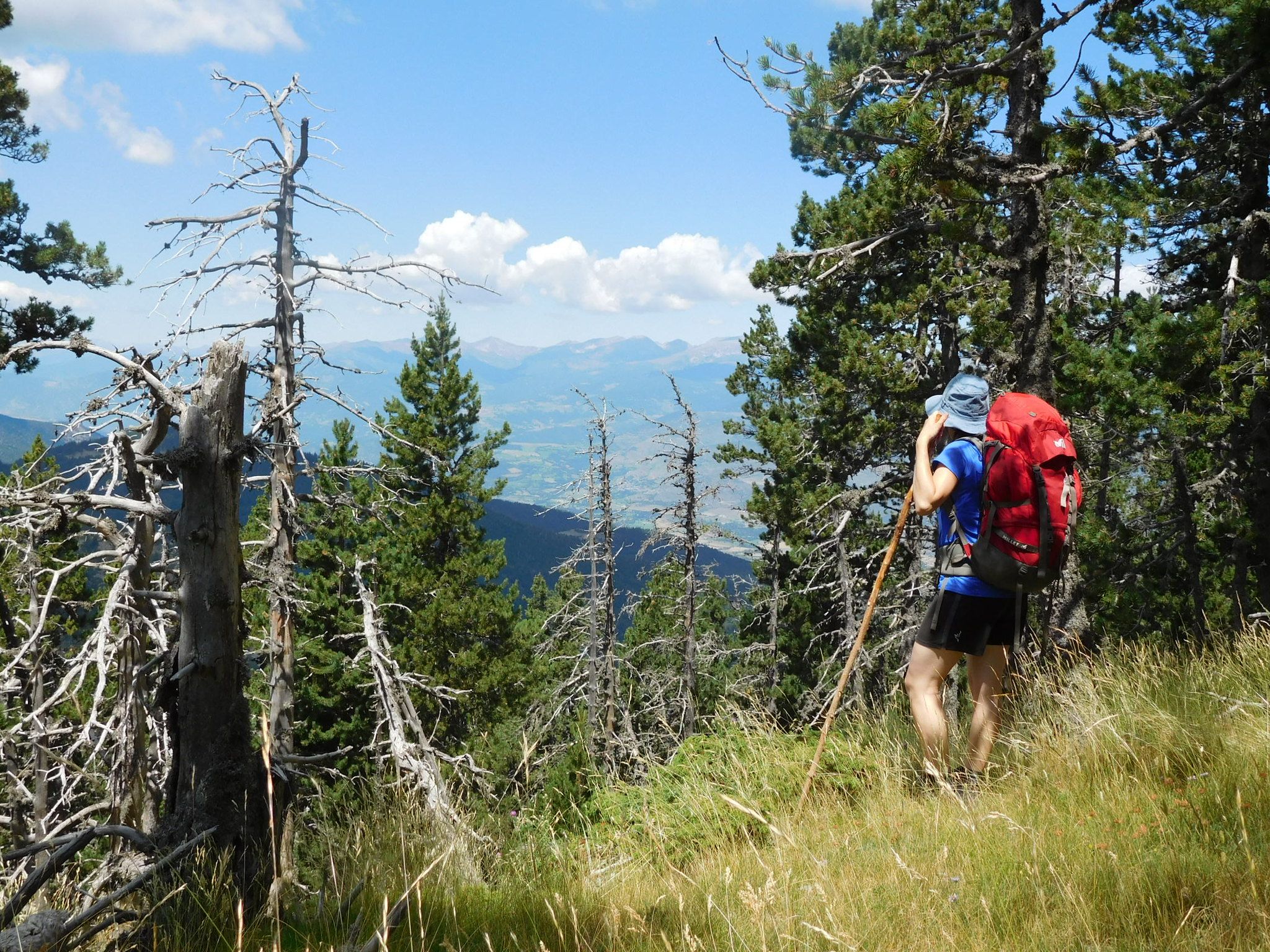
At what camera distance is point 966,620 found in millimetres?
3816

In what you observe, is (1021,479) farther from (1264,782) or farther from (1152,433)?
(1152,433)

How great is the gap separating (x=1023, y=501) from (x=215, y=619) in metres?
3.93

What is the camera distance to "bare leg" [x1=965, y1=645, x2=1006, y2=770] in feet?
12.8

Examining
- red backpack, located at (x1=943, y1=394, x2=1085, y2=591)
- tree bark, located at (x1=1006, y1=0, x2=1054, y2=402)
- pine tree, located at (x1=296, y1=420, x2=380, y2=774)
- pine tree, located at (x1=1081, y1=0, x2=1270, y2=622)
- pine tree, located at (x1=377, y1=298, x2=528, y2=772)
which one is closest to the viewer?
red backpack, located at (x1=943, y1=394, x2=1085, y2=591)

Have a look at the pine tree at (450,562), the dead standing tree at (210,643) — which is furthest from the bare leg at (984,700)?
the pine tree at (450,562)

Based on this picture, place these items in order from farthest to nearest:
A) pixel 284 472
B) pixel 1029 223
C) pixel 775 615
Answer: pixel 775 615
pixel 284 472
pixel 1029 223

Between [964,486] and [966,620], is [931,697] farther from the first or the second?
[964,486]

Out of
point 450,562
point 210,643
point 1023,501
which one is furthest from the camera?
point 450,562

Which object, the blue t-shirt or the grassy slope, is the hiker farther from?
the grassy slope

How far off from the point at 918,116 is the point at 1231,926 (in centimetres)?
517

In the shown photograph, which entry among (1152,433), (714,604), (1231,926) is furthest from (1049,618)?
(714,604)

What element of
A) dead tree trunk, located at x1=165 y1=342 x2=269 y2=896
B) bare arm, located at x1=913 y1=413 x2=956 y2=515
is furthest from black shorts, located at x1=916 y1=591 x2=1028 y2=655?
dead tree trunk, located at x1=165 y1=342 x2=269 y2=896

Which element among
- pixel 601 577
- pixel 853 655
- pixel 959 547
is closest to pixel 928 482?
pixel 959 547

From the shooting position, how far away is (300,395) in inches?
291
